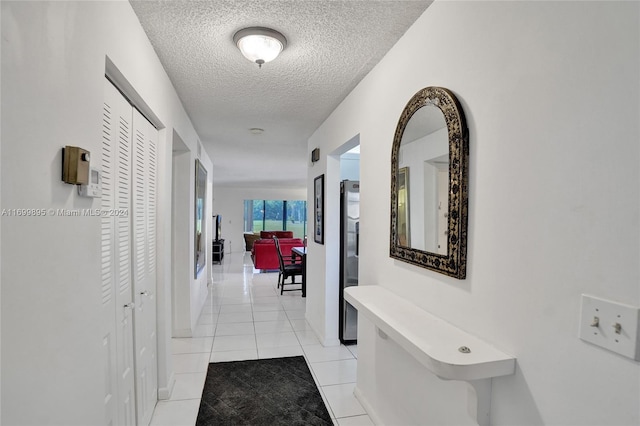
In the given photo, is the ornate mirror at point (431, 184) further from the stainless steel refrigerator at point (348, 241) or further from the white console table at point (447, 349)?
the stainless steel refrigerator at point (348, 241)

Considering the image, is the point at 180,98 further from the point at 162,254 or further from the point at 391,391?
the point at 391,391

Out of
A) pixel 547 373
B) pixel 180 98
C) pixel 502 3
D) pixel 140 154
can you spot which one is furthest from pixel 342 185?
pixel 547 373

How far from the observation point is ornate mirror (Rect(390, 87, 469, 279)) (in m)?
1.31

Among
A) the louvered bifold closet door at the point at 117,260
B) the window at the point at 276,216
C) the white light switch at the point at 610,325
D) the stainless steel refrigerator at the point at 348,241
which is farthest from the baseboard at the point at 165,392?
the window at the point at 276,216

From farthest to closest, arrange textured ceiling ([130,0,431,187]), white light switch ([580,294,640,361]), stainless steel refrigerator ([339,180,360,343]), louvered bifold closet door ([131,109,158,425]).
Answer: stainless steel refrigerator ([339,180,360,343]) < louvered bifold closet door ([131,109,158,425]) < textured ceiling ([130,0,431,187]) < white light switch ([580,294,640,361])

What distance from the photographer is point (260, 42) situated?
1809 millimetres

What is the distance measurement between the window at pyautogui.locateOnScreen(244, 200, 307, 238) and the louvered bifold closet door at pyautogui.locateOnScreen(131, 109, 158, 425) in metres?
10.8

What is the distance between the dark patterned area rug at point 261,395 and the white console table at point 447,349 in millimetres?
1243

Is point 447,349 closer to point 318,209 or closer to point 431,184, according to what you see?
point 431,184

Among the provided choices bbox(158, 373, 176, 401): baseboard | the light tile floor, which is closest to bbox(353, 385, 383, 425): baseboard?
the light tile floor

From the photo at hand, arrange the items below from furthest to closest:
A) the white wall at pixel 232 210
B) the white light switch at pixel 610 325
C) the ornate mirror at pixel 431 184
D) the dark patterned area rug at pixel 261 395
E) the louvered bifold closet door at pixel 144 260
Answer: the white wall at pixel 232 210, the dark patterned area rug at pixel 261 395, the louvered bifold closet door at pixel 144 260, the ornate mirror at pixel 431 184, the white light switch at pixel 610 325

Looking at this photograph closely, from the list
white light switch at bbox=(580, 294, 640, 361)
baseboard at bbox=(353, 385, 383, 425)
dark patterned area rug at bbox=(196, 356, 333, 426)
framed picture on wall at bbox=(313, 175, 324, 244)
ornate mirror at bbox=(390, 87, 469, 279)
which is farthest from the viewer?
framed picture on wall at bbox=(313, 175, 324, 244)

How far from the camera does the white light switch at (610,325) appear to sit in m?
0.74

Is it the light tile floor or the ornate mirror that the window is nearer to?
the light tile floor
